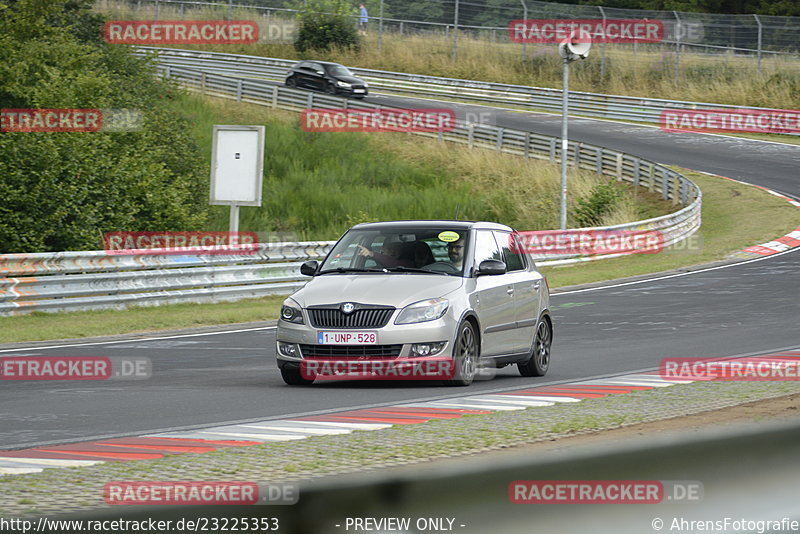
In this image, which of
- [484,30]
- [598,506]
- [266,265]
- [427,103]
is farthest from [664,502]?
[484,30]

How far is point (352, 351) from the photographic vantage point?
11.9 metres

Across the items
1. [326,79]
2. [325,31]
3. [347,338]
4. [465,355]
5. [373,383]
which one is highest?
[325,31]

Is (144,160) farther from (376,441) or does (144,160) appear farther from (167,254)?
(376,441)

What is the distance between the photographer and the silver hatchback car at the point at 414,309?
11852 mm

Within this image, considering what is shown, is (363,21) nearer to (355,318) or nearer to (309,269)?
(309,269)

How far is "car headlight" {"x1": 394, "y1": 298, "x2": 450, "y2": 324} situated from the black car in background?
4329 centimetres

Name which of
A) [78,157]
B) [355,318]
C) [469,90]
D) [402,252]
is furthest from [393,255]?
[469,90]

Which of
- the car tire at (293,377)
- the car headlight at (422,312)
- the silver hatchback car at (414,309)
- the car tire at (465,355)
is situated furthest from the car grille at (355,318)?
the car tire at (465,355)

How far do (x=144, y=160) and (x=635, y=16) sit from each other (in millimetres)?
34217

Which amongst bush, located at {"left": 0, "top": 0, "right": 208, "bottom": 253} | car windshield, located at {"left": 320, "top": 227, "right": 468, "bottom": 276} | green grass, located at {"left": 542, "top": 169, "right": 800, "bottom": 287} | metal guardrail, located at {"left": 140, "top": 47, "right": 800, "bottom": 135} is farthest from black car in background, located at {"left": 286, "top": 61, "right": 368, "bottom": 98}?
car windshield, located at {"left": 320, "top": 227, "right": 468, "bottom": 276}

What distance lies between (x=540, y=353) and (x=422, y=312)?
7.55 ft

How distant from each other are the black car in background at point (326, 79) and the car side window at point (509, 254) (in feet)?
136

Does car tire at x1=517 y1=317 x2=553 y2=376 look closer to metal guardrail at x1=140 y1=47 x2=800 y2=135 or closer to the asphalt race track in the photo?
the asphalt race track

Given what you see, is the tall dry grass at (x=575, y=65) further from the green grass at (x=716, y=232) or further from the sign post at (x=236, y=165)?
the sign post at (x=236, y=165)
